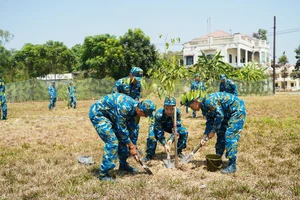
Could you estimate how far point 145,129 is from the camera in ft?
34.8

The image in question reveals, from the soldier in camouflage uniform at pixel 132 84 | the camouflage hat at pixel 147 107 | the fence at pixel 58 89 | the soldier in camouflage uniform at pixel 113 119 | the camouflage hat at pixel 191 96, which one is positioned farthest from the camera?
the fence at pixel 58 89

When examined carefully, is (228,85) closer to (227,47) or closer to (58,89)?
(58,89)

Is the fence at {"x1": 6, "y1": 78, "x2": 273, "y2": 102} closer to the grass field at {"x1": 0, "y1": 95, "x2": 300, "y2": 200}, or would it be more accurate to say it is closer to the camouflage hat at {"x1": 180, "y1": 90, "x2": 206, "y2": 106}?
the grass field at {"x1": 0, "y1": 95, "x2": 300, "y2": 200}

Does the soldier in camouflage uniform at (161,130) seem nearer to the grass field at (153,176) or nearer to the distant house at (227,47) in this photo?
the grass field at (153,176)

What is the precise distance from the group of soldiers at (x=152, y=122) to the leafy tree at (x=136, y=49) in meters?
27.6

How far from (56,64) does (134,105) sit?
3713 centimetres

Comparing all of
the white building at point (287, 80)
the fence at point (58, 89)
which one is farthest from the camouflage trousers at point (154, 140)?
the white building at point (287, 80)

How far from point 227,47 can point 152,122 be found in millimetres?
40647

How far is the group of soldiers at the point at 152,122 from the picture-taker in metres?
4.80

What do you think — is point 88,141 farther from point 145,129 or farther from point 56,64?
point 56,64

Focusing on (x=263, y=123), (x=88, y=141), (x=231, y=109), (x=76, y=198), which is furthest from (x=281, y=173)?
(x=263, y=123)

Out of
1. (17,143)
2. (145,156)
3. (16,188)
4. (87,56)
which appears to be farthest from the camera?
(87,56)

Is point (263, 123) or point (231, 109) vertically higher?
point (231, 109)

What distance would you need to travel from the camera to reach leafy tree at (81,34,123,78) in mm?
33438
